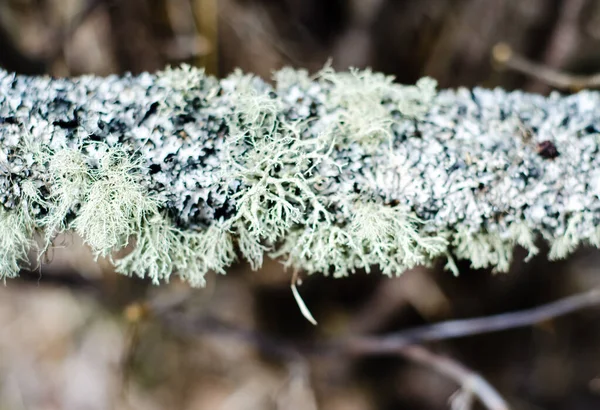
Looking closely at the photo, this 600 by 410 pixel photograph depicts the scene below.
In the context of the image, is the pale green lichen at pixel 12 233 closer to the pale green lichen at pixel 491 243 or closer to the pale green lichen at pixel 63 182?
the pale green lichen at pixel 63 182

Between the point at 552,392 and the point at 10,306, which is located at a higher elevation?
the point at 10,306

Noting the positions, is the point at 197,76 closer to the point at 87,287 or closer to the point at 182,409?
the point at 87,287

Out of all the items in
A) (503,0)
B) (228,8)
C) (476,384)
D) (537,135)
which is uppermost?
(228,8)

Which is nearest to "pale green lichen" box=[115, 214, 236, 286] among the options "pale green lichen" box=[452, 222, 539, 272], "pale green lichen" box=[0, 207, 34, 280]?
"pale green lichen" box=[0, 207, 34, 280]

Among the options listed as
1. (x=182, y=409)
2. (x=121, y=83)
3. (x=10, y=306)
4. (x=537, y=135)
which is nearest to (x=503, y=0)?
(x=537, y=135)

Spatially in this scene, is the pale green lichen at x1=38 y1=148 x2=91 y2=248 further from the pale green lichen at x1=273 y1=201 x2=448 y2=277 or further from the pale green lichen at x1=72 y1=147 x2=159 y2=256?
the pale green lichen at x1=273 y1=201 x2=448 y2=277

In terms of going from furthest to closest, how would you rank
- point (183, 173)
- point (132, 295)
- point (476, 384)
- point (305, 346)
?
point (132, 295) < point (305, 346) < point (476, 384) < point (183, 173)
